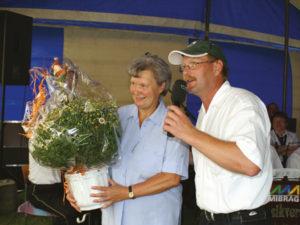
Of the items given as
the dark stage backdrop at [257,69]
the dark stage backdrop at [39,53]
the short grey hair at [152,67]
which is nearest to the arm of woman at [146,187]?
the short grey hair at [152,67]

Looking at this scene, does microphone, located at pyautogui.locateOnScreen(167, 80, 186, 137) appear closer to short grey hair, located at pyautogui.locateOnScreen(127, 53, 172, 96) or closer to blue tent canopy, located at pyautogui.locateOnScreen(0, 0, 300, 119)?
short grey hair, located at pyautogui.locateOnScreen(127, 53, 172, 96)

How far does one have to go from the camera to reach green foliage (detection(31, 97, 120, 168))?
1.74 metres

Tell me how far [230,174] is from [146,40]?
253 inches

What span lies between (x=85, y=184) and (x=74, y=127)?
11.0 inches

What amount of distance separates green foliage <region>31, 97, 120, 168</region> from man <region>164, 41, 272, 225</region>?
1.18 feet

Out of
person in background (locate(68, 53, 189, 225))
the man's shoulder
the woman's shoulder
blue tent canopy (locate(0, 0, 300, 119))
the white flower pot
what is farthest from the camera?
blue tent canopy (locate(0, 0, 300, 119))

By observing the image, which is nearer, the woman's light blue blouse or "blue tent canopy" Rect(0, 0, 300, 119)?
the woman's light blue blouse

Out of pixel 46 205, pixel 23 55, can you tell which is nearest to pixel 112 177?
pixel 46 205

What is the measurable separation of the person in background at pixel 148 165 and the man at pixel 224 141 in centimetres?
13

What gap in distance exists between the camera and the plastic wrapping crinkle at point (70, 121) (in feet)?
5.74

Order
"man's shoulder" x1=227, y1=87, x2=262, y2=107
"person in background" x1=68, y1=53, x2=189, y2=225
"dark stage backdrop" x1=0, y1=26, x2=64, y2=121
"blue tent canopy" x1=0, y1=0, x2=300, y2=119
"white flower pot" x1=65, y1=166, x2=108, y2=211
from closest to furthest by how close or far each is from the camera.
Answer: "man's shoulder" x1=227, y1=87, x2=262, y2=107
"white flower pot" x1=65, y1=166, x2=108, y2=211
"person in background" x1=68, y1=53, x2=189, y2=225
"blue tent canopy" x1=0, y1=0, x2=300, y2=119
"dark stage backdrop" x1=0, y1=26, x2=64, y2=121

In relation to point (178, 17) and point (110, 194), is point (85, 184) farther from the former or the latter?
point (178, 17)

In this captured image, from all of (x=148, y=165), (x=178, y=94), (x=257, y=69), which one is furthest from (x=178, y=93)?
(x=257, y=69)

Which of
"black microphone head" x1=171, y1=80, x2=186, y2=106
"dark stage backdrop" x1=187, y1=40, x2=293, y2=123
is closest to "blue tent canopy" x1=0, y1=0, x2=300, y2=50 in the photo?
"dark stage backdrop" x1=187, y1=40, x2=293, y2=123
